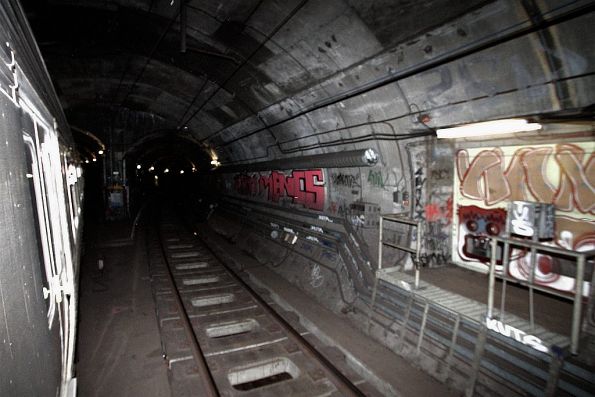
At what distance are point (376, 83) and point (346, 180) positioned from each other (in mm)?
3760

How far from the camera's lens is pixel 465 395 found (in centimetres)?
485

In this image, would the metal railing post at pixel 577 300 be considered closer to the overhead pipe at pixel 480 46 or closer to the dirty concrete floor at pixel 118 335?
the overhead pipe at pixel 480 46

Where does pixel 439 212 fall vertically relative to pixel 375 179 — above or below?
below

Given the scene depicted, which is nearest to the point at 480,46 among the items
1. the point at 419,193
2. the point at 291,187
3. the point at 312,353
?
the point at 419,193

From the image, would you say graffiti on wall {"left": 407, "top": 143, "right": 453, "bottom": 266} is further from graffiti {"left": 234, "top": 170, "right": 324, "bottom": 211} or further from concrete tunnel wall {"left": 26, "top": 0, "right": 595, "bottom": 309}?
graffiti {"left": 234, "top": 170, "right": 324, "bottom": 211}

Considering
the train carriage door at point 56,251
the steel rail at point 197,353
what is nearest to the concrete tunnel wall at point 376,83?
the steel rail at point 197,353

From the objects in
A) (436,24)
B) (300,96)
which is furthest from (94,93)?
(436,24)

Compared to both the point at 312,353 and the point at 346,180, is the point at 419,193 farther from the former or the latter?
the point at 312,353

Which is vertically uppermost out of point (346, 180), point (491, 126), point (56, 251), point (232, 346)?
point (491, 126)

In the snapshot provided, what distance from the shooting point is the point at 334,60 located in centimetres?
695

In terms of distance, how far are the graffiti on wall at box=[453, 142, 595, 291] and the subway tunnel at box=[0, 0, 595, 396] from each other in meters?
0.03

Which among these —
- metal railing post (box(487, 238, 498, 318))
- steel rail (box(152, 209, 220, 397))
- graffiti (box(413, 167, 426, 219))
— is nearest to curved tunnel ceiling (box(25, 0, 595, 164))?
graffiti (box(413, 167, 426, 219))

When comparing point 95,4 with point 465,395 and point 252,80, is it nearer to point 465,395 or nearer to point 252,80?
point 252,80

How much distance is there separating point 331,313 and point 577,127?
584cm
